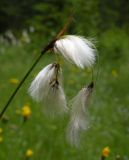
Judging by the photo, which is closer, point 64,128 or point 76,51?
point 76,51

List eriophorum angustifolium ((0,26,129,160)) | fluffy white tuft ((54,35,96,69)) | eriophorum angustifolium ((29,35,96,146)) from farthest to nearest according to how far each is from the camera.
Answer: eriophorum angustifolium ((0,26,129,160))
eriophorum angustifolium ((29,35,96,146))
fluffy white tuft ((54,35,96,69))

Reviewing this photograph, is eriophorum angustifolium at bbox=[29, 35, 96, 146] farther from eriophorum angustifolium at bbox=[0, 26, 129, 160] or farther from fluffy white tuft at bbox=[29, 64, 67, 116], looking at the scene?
eriophorum angustifolium at bbox=[0, 26, 129, 160]

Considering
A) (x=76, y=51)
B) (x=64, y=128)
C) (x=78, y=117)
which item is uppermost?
(x=76, y=51)

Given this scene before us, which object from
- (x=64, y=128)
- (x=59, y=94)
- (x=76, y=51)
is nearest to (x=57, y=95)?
(x=59, y=94)

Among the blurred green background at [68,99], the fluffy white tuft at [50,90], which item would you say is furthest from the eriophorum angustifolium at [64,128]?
the fluffy white tuft at [50,90]

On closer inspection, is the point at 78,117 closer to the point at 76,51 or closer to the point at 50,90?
the point at 50,90

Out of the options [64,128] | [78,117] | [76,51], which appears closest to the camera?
[76,51]

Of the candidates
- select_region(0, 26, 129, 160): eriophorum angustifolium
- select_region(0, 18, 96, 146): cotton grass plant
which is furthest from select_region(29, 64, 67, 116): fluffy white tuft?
select_region(0, 26, 129, 160): eriophorum angustifolium

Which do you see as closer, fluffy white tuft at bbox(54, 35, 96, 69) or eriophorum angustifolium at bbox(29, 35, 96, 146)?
fluffy white tuft at bbox(54, 35, 96, 69)

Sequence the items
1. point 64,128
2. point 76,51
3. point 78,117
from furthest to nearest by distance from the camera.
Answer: point 64,128 → point 78,117 → point 76,51
